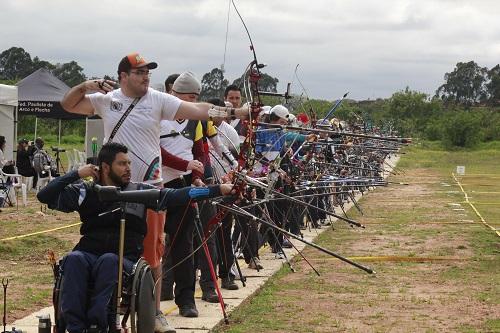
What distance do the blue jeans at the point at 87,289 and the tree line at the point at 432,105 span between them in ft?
91.1

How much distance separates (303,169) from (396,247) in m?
1.70

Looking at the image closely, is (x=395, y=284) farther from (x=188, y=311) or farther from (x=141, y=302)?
(x=141, y=302)

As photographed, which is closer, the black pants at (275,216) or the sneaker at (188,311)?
the sneaker at (188,311)

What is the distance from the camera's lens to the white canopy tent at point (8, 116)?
19.4 meters

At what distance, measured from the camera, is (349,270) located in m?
10.1

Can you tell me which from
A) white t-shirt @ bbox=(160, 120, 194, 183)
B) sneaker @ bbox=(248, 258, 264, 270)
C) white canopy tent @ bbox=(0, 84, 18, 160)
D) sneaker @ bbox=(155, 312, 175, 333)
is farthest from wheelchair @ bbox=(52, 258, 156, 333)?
white canopy tent @ bbox=(0, 84, 18, 160)

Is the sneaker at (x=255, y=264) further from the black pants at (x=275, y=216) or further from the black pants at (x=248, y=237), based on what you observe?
the black pants at (x=275, y=216)

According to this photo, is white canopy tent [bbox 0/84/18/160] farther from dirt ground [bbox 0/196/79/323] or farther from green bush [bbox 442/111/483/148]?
green bush [bbox 442/111/483/148]

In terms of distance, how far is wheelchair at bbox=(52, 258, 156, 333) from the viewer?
516 cm

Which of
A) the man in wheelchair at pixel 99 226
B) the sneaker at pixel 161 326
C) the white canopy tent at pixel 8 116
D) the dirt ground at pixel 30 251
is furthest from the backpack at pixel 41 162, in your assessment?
the man in wheelchair at pixel 99 226

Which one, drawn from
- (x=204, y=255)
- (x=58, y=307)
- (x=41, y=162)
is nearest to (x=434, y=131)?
(x=41, y=162)

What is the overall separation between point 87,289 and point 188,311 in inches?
74.1

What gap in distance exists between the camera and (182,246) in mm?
7004

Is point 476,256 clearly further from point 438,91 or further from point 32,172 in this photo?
point 438,91
